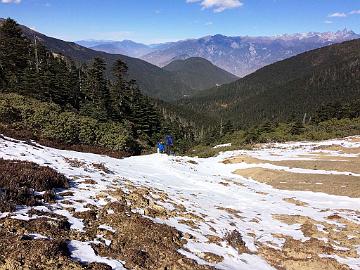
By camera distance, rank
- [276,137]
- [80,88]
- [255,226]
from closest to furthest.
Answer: [255,226], [276,137], [80,88]

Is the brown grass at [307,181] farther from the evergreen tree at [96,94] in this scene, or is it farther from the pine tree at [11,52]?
the pine tree at [11,52]

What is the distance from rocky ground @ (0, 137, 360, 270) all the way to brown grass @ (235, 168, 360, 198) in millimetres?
222

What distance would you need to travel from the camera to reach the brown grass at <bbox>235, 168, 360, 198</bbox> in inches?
907

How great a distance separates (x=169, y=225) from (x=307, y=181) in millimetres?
18065

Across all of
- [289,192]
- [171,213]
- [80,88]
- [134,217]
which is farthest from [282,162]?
[80,88]

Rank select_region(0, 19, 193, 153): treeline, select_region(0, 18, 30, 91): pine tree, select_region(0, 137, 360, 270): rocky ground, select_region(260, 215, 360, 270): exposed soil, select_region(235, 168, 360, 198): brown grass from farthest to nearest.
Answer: select_region(0, 18, 30, 91): pine tree → select_region(0, 19, 193, 153): treeline → select_region(235, 168, 360, 198): brown grass → select_region(260, 215, 360, 270): exposed soil → select_region(0, 137, 360, 270): rocky ground

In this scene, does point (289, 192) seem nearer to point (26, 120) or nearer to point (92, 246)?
point (92, 246)

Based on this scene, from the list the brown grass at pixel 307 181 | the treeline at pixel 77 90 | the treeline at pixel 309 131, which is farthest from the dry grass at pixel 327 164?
the treeline at pixel 77 90

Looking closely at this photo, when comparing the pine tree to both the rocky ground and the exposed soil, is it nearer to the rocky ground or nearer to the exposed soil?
the rocky ground

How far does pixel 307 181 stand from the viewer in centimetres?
2628

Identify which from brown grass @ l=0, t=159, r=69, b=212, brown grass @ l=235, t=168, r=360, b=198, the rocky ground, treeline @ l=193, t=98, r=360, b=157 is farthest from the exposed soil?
treeline @ l=193, t=98, r=360, b=157

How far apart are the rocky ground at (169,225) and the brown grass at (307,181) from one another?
222mm

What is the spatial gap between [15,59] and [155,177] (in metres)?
56.0

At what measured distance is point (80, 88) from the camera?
76.4 m
